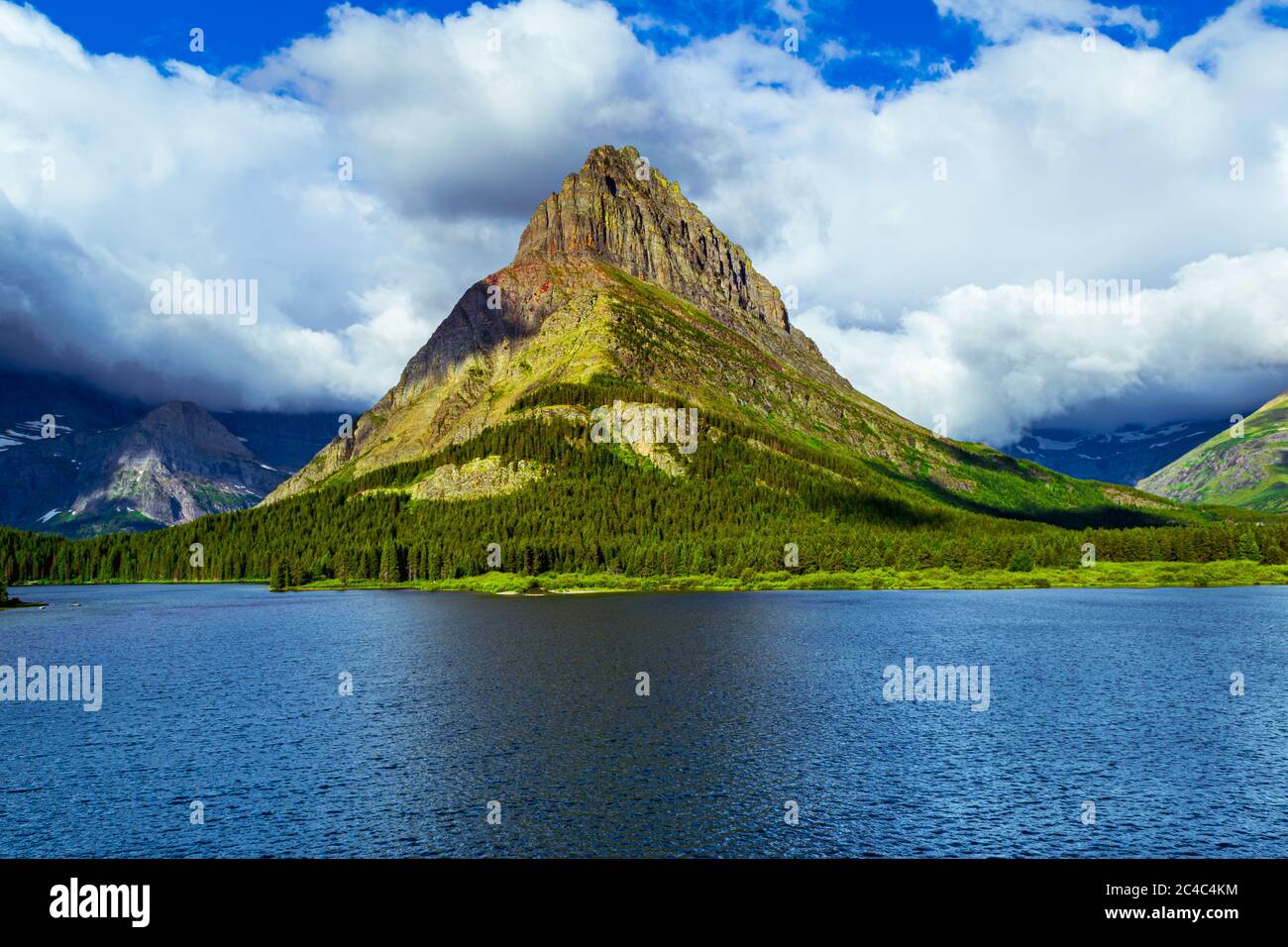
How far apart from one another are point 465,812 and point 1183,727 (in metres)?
55.4

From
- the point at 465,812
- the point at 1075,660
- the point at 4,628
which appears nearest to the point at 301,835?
the point at 465,812

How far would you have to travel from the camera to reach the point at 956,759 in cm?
5747

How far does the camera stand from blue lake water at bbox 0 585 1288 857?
147ft

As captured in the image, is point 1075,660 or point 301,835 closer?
point 301,835

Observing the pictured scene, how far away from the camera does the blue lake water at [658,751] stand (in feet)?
147

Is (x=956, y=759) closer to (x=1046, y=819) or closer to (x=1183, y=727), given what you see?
(x=1046, y=819)

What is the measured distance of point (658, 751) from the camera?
61219mm
